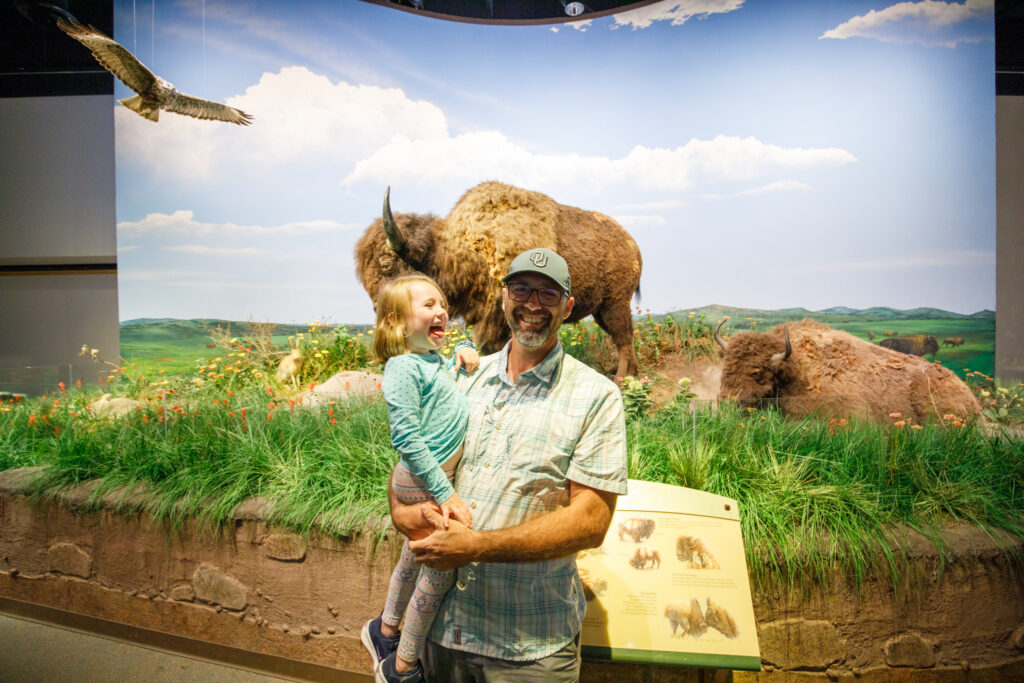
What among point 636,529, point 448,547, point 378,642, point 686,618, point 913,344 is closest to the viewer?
point 448,547

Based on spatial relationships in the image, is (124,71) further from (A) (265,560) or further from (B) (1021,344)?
(B) (1021,344)

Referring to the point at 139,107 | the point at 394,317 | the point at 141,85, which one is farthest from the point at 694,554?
the point at 139,107

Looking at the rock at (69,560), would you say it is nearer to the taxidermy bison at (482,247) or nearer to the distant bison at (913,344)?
the taxidermy bison at (482,247)

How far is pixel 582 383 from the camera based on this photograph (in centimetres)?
145

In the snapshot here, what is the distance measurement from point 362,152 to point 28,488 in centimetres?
371

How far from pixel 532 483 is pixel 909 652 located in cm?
219

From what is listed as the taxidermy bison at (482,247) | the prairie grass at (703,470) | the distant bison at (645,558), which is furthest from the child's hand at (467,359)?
the taxidermy bison at (482,247)

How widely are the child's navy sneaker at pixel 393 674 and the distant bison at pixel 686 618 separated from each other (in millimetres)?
897

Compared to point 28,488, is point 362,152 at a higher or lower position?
higher

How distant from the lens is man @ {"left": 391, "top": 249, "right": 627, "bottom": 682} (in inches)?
53.5

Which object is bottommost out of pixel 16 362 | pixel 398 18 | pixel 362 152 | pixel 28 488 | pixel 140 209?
pixel 28 488

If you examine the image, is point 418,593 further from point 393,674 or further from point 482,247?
point 482,247

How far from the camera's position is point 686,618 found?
1894mm

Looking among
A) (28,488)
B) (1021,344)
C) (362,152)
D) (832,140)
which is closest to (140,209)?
(362,152)
